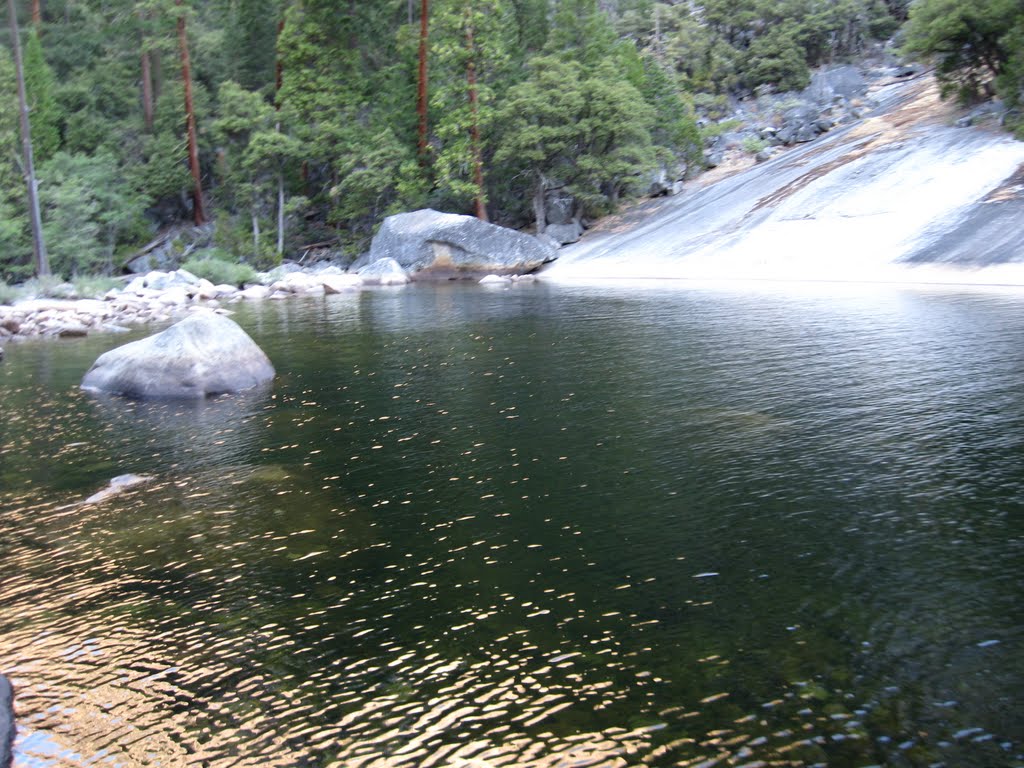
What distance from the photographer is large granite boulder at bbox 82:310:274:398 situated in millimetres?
17172

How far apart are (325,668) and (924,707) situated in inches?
161

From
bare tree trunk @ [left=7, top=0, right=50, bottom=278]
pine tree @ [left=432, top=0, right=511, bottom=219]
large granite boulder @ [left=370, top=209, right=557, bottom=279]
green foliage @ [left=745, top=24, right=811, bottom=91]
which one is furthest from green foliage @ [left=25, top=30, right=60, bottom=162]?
green foliage @ [left=745, top=24, right=811, bottom=91]

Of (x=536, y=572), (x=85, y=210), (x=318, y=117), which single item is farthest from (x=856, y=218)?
(x=85, y=210)

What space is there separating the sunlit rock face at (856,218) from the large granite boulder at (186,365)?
21751mm

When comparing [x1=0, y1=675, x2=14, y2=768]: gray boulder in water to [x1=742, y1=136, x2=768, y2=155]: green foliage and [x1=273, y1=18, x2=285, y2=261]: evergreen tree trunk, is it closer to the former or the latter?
[x1=273, y1=18, x2=285, y2=261]: evergreen tree trunk

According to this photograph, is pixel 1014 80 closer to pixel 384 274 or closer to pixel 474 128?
pixel 474 128

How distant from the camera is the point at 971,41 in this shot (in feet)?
123

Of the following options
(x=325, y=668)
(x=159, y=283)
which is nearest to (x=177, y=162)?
(x=159, y=283)

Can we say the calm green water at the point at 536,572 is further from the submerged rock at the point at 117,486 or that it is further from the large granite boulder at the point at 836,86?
the large granite boulder at the point at 836,86

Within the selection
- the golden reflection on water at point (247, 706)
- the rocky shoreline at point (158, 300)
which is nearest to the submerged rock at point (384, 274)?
the rocky shoreline at point (158, 300)

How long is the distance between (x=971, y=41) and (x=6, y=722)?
4253 centimetres

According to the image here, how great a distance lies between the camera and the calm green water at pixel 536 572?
5.64 metres

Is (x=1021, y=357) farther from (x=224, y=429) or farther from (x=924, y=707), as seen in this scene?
(x=224, y=429)

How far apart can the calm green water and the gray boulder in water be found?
0.37ft
